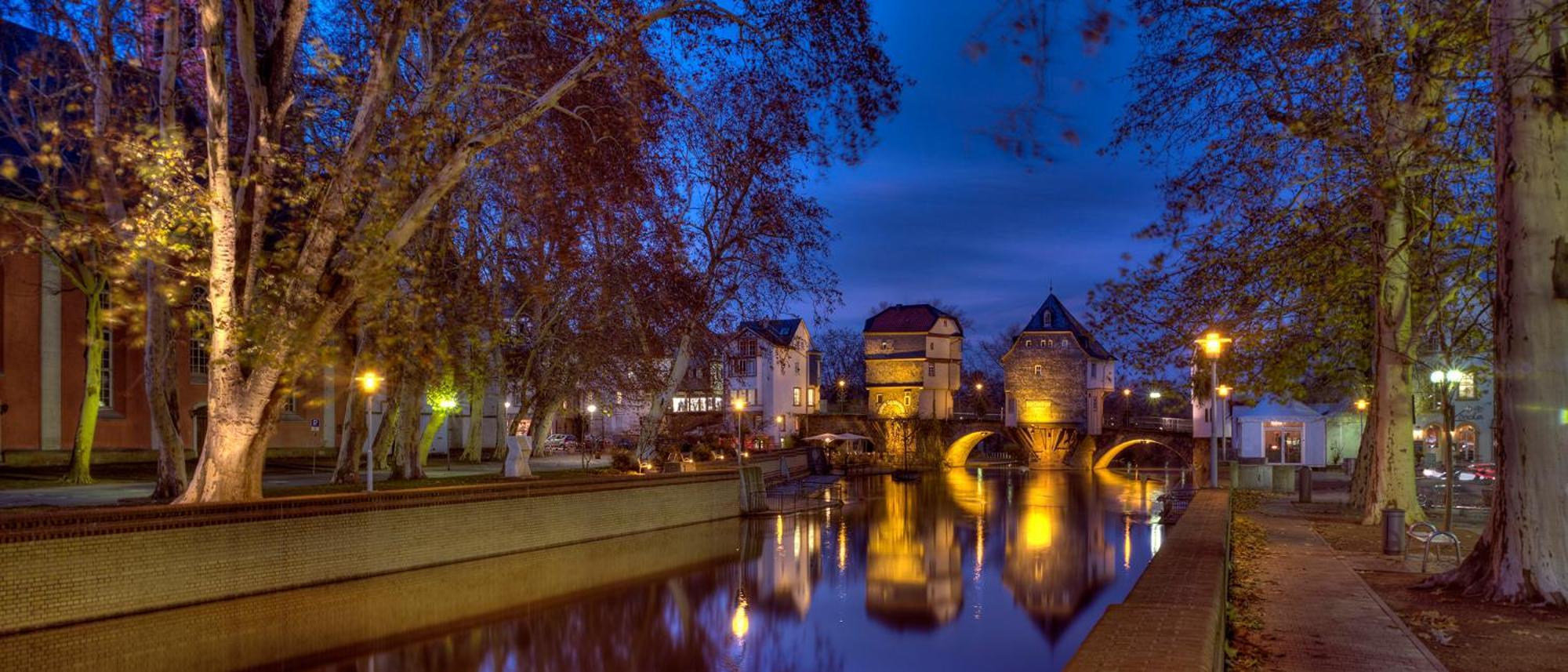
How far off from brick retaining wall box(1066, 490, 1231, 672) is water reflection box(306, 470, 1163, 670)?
563 centimetres

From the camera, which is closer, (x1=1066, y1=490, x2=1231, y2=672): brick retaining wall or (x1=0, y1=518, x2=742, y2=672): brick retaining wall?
(x1=1066, y1=490, x2=1231, y2=672): brick retaining wall

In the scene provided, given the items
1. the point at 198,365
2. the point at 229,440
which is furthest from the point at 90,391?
the point at 229,440

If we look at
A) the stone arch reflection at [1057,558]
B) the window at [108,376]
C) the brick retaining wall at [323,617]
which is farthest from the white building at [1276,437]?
the window at [108,376]

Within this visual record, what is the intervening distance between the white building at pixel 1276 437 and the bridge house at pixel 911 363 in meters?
31.6

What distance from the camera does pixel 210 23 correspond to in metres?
15.2

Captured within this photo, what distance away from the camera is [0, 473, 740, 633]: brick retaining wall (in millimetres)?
14367

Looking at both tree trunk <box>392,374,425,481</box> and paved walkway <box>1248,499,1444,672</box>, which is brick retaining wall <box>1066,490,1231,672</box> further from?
tree trunk <box>392,374,425,481</box>

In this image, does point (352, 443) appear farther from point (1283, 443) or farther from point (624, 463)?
point (1283, 443)

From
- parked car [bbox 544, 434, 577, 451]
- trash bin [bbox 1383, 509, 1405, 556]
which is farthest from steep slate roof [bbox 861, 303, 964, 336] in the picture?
trash bin [bbox 1383, 509, 1405, 556]

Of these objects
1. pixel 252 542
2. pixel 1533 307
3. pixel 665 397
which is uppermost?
pixel 1533 307

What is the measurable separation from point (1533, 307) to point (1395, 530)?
20.2 ft

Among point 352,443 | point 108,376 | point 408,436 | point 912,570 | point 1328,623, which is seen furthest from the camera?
point 108,376

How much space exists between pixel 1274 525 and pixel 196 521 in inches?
782

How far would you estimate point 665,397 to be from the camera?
110ft
